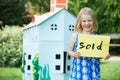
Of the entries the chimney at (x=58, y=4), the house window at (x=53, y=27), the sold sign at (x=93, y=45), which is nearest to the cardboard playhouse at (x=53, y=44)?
the house window at (x=53, y=27)

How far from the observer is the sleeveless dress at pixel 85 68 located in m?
5.05

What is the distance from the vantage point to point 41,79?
24.5 feet

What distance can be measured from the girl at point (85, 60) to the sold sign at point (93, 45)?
0.18 feet

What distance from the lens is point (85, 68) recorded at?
5.05 meters

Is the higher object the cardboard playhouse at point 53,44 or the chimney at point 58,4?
the chimney at point 58,4

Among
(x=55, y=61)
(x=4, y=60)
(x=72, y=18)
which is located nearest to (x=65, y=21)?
(x=72, y=18)

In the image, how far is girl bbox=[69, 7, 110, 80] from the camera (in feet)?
16.6

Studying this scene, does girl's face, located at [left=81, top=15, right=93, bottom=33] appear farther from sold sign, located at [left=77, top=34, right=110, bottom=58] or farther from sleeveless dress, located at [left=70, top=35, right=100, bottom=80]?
sleeveless dress, located at [left=70, top=35, right=100, bottom=80]

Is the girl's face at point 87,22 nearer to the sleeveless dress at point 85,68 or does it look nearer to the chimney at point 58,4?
the sleeveless dress at point 85,68

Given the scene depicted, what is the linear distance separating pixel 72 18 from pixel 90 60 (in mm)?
2450

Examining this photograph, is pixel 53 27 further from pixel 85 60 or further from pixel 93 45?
pixel 85 60

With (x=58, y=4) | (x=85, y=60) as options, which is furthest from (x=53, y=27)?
(x=85, y=60)

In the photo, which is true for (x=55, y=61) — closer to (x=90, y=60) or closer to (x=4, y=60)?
(x=90, y=60)

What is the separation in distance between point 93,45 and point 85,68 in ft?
0.97
